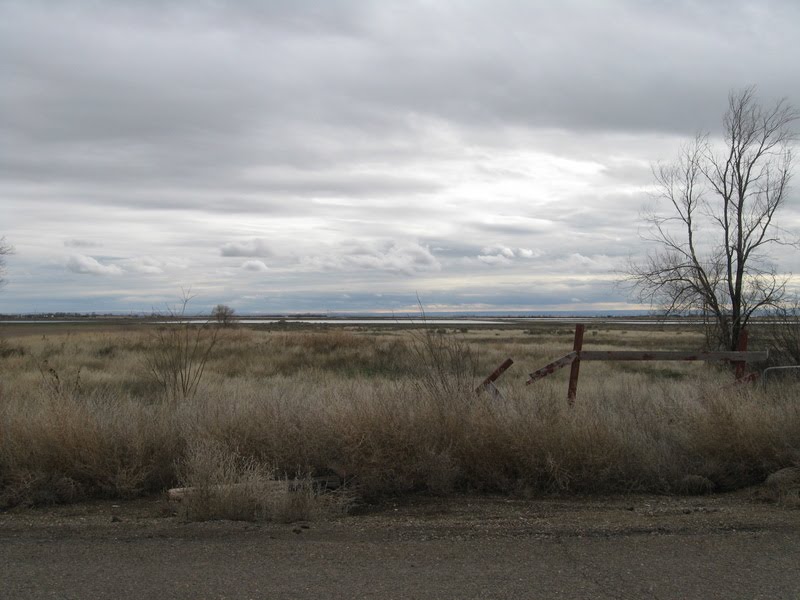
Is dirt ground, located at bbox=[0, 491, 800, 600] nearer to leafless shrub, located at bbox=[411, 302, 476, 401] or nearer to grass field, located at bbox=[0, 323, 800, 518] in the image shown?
grass field, located at bbox=[0, 323, 800, 518]

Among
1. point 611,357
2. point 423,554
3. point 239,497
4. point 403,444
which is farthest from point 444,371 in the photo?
point 423,554

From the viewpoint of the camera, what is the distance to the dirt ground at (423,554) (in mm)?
4348

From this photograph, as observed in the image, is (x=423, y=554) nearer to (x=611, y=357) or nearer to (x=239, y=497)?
(x=239, y=497)

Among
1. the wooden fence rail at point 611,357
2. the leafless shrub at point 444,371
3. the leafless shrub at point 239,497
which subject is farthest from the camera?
the wooden fence rail at point 611,357

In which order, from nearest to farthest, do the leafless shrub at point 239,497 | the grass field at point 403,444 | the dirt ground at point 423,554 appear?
the dirt ground at point 423,554, the leafless shrub at point 239,497, the grass field at point 403,444

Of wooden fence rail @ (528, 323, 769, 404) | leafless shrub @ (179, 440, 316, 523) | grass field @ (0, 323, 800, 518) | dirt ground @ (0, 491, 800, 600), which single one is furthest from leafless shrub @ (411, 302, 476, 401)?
leafless shrub @ (179, 440, 316, 523)

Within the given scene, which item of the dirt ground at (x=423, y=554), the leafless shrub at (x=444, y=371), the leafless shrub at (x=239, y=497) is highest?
the leafless shrub at (x=444, y=371)

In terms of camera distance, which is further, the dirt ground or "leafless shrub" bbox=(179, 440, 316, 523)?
"leafless shrub" bbox=(179, 440, 316, 523)

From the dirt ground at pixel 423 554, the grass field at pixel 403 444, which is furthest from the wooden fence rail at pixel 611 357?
the dirt ground at pixel 423 554

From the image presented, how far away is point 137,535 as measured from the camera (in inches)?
217

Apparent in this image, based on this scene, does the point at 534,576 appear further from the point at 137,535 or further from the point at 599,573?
the point at 137,535

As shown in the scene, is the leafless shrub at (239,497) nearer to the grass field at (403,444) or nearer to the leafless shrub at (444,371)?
the grass field at (403,444)

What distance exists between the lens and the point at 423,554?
5.02 m

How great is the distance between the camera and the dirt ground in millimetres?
4348
